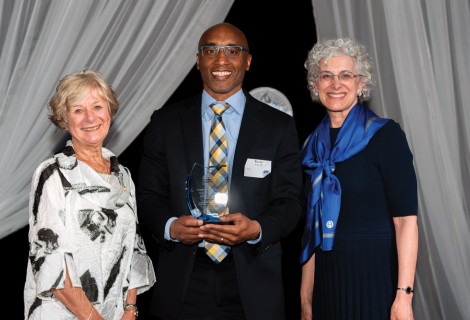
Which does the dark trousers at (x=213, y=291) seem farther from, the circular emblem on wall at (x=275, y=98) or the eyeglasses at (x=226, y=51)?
the circular emblem on wall at (x=275, y=98)

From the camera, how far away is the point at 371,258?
246 cm

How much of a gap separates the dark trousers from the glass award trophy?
27cm

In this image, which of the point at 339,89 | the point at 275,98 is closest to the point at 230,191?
the point at 339,89

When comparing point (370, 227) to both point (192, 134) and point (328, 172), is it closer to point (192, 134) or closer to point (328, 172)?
point (328, 172)

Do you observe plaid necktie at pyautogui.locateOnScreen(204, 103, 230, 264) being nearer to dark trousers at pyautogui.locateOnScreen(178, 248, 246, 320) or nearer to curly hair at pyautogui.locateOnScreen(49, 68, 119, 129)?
dark trousers at pyautogui.locateOnScreen(178, 248, 246, 320)

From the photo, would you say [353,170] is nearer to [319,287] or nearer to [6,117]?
[319,287]

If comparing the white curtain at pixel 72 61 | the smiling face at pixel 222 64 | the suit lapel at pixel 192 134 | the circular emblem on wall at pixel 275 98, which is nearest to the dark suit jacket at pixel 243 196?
the suit lapel at pixel 192 134

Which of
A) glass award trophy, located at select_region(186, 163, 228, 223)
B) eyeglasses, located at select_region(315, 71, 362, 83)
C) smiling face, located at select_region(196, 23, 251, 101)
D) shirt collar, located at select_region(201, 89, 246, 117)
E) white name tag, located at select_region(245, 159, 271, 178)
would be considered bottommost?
glass award trophy, located at select_region(186, 163, 228, 223)

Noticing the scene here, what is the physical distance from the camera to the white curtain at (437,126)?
315 cm

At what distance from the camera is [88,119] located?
225 centimetres

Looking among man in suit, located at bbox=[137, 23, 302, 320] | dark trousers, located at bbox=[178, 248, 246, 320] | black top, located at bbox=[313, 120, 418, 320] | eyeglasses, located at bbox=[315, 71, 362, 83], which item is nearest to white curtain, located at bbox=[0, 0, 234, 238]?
man in suit, located at bbox=[137, 23, 302, 320]

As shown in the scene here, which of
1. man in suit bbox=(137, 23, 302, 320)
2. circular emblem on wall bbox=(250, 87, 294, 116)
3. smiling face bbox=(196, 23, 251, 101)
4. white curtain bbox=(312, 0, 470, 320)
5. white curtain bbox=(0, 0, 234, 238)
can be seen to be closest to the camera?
man in suit bbox=(137, 23, 302, 320)

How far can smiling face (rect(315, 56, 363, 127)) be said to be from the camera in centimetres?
260

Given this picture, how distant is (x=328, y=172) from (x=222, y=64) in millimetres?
562
